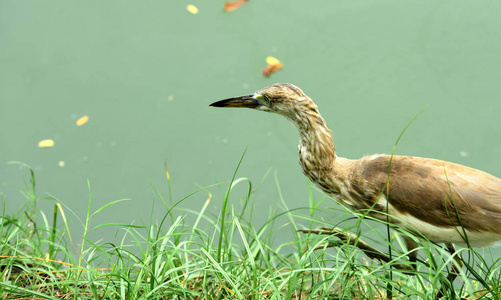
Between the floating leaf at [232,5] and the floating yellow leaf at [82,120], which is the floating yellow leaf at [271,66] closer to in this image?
the floating leaf at [232,5]

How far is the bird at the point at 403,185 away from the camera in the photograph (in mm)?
1554

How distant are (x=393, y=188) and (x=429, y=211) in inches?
5.1

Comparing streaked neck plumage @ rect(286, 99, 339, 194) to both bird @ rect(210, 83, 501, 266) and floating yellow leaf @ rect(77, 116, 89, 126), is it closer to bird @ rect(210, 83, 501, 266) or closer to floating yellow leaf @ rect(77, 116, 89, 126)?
bird @ rect(210, 83, 501, 266)

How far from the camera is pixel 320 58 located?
2.85 m

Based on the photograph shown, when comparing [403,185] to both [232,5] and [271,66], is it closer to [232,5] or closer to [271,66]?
[271,66]

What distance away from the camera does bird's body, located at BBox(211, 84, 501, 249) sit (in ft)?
5.10

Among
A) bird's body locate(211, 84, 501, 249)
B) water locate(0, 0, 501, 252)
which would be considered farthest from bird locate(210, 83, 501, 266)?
water locate(0, 0, 501, 252)

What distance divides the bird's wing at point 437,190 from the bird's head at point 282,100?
0.30 m

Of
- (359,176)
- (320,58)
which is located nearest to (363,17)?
(320,58)

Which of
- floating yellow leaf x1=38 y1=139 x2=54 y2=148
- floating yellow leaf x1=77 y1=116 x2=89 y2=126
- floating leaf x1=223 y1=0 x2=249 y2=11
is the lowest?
floating yellow leaf x1=38 y1=139 x2=54 y2=148

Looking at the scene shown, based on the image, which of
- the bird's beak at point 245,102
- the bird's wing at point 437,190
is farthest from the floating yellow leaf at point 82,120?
the bird's wing at point 437,190

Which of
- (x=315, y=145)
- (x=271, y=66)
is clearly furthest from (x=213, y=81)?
(x=315, y=145)

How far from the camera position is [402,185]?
161 cm

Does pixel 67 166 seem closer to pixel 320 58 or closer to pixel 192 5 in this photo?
pixel 192 5
